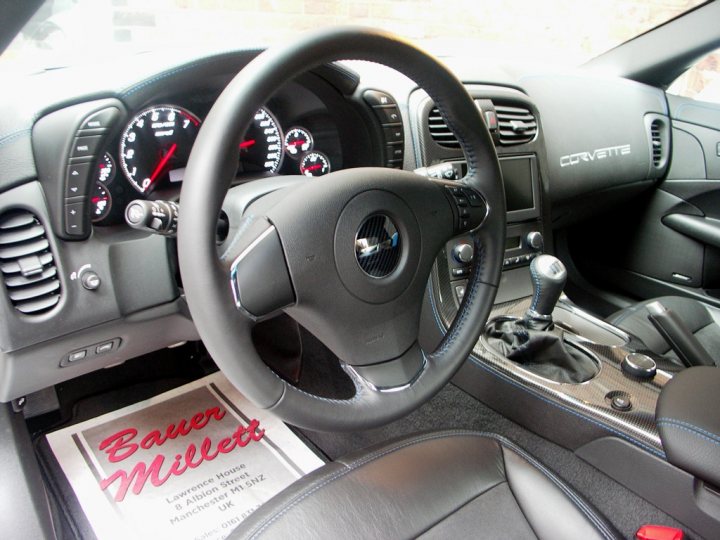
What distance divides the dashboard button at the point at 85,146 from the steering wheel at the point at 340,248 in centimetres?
20

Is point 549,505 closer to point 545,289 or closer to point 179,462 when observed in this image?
point 545,289

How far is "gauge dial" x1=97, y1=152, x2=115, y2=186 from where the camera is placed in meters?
0.92

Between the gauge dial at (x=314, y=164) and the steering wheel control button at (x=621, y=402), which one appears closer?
the steering wheel control button at (x=621, y=402)

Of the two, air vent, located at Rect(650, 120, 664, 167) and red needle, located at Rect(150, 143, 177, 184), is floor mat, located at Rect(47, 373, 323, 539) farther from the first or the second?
air vent, located at Rect(650, 120, 664, 167)

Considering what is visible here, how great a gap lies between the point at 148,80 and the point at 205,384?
2.69 feet

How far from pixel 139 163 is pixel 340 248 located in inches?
18.0

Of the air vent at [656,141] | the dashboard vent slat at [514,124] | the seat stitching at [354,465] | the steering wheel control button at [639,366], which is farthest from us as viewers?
the air vent at [656,141]

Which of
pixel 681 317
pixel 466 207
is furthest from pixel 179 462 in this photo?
pixel 681 317

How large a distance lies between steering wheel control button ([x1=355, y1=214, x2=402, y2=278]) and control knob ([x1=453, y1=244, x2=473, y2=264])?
44 centimetres

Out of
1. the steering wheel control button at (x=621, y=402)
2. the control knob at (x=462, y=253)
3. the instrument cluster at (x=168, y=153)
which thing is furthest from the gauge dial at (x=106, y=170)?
the steering wheel control button at (x=621, y=402)

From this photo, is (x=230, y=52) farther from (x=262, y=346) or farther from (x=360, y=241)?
(x=262, y=346)

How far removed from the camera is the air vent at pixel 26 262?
819 mm

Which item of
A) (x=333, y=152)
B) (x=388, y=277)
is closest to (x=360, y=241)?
(x=388, y=277)

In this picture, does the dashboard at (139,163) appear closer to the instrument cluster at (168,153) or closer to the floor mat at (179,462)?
the instrument cluster at (168,153)
